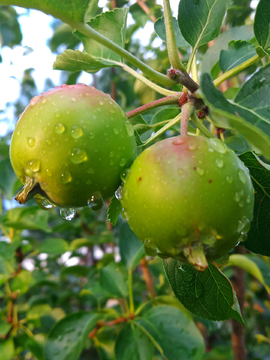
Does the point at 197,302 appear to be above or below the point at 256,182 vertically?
below

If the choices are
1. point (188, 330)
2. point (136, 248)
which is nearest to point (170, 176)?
point (188, 330)

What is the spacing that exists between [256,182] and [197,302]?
33cm

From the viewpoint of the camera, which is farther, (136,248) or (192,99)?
(136,248)

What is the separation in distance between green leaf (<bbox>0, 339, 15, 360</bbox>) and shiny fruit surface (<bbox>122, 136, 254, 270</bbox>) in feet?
4.19

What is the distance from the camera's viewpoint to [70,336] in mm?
1241

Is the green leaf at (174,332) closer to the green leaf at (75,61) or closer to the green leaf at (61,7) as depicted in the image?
the green leaf at (75,61)

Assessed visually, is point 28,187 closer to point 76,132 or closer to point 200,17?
point 76,132

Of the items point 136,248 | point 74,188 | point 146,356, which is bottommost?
point 146,356

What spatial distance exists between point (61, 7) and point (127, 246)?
1.16 m

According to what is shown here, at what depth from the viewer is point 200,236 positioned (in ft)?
1.57

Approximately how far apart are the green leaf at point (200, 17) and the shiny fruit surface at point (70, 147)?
0.34 meters

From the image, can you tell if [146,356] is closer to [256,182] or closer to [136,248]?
[136,248]

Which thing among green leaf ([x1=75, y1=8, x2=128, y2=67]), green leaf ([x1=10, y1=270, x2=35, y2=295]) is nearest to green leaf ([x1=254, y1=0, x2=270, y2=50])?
green leaf ([x1=75, y1=8, x2=128, y2=67])

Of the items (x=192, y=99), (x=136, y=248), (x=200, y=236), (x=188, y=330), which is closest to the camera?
(x=200, y=236)
